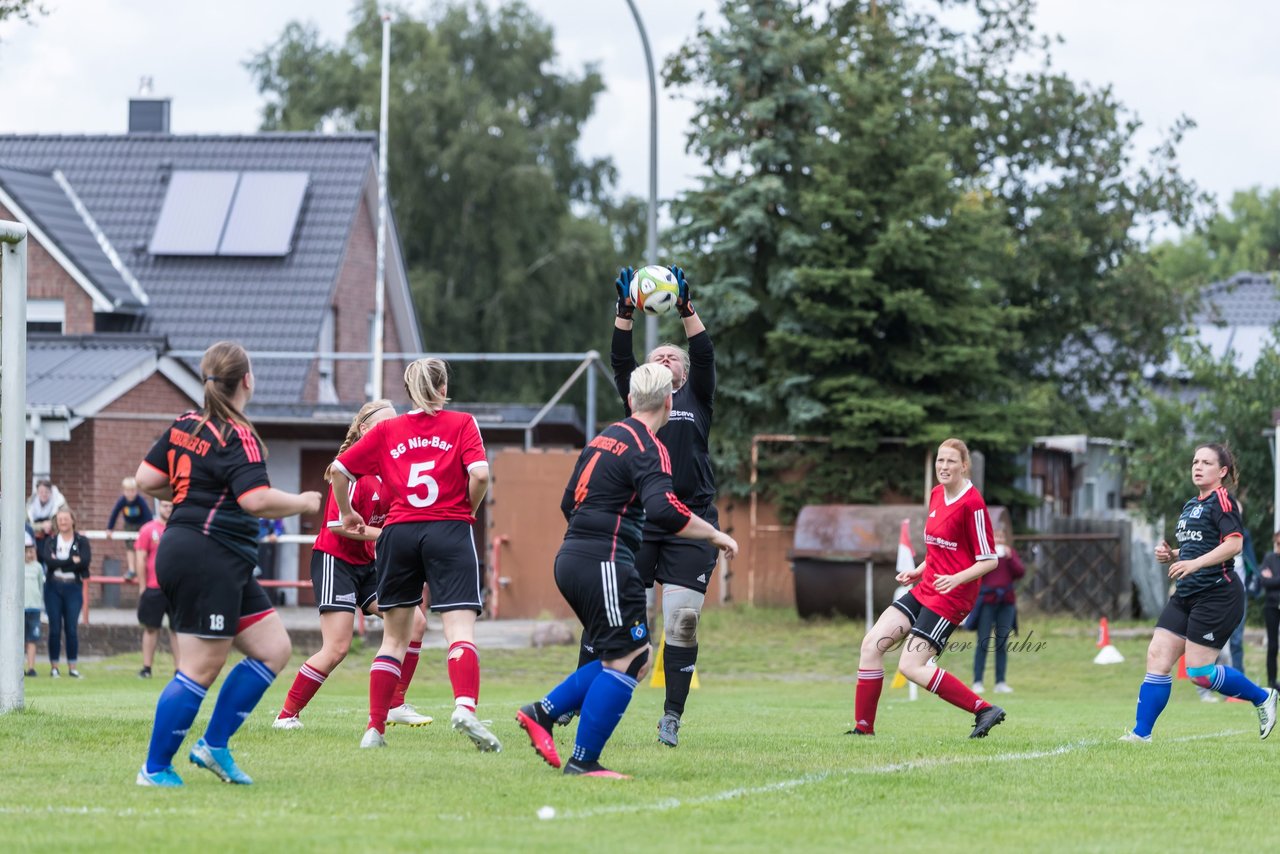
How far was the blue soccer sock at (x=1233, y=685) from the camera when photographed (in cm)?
Answer: 1085

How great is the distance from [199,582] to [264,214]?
29058 millimetres

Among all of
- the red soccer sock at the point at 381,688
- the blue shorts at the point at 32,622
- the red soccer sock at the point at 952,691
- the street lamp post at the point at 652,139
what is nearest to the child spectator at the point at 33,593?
the blue shorts at the point at 32,622

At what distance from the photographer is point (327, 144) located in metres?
36.6

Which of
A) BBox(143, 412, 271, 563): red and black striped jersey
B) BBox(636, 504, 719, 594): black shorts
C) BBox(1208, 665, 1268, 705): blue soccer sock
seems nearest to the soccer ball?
BBox(636, 504, 719, 594): black shorts

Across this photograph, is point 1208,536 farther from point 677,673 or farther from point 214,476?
point 214,476

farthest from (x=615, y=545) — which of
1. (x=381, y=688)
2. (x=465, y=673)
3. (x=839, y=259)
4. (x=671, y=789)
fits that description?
(x=839, y=259)

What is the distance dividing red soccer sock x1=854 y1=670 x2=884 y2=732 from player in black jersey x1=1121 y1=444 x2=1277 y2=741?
152cm

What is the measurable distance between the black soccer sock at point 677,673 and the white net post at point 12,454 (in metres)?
4.14

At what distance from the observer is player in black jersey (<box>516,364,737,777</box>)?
789 cm

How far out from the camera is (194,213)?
118 ft

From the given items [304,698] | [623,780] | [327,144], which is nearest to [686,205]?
[327,144]

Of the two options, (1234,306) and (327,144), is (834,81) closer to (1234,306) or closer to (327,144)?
(327,144)

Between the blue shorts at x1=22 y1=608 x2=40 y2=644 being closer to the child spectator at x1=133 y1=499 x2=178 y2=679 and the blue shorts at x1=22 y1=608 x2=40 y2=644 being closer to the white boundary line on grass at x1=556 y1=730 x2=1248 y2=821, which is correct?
the child spectator at x1=133 y1=499 x2=178 y2=679

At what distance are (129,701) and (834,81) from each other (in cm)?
1969
